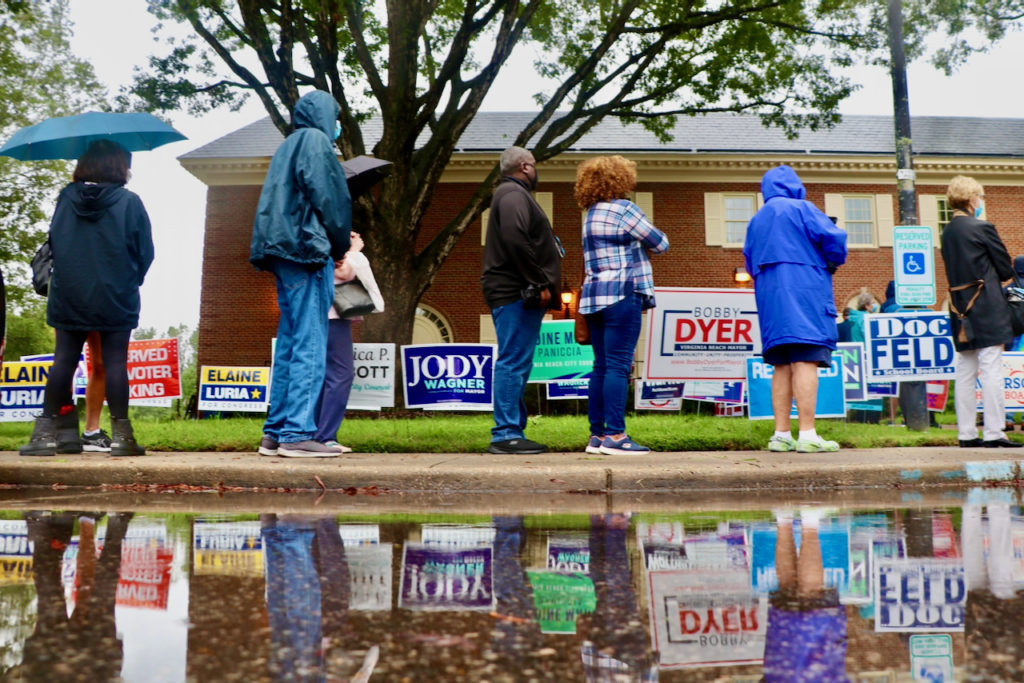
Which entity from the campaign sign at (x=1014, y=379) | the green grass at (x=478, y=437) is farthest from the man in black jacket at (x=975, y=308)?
the campaign sign at (x=1014, y=379)

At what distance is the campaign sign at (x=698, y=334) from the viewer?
805 cm

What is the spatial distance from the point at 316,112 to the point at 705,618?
431cm

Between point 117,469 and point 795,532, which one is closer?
point 795,532

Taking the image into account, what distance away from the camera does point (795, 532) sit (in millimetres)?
3279

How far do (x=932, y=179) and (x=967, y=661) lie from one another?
98.8 feet

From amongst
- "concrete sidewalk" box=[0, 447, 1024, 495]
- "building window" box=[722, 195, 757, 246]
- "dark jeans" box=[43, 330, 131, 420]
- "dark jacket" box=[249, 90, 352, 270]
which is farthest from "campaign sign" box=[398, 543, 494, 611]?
"building window" box=[722, 195, 757, 246]

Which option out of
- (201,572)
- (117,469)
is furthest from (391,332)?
(201,572)

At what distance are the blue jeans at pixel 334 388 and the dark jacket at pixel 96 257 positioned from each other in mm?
1252

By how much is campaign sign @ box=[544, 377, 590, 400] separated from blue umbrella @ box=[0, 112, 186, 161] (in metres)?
4.90

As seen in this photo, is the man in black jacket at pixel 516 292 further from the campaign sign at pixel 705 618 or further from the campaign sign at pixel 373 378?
the campaign sign at pixel 705 618

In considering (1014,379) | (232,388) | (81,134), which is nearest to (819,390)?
(1014,379)

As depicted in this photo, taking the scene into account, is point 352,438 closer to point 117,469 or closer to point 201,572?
point 117,469

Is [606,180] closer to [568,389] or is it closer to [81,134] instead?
[81,134]

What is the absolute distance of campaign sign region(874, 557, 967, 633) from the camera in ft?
6.54
